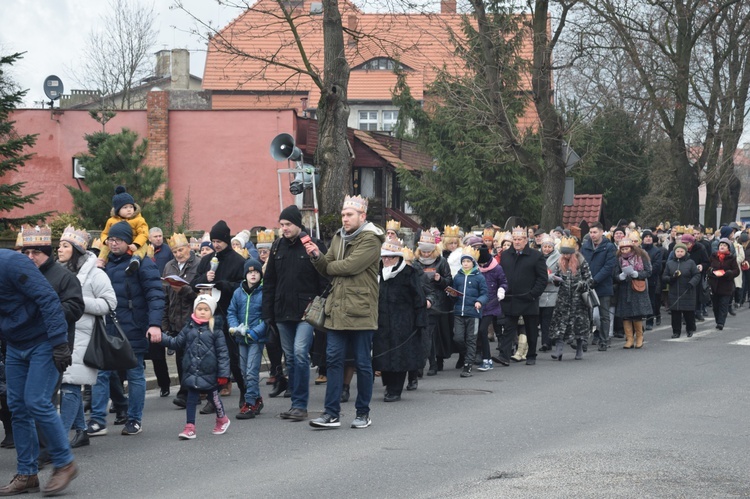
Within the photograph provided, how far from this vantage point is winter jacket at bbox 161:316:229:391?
10.2 metres

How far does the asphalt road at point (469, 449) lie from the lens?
8.14 metres

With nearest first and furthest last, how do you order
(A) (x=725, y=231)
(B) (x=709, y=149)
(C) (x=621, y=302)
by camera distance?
(C) (x=621, y=302) < (A) (x=725, y=231) < (B) (x=709, y=149)

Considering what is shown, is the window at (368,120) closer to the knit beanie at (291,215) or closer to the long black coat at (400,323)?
the long black coat at (400,323)

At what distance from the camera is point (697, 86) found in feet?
148

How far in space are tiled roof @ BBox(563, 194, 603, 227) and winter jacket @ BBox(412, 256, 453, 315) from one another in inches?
999

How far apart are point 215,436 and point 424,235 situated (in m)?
5.52

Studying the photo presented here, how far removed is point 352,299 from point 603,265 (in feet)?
30.9

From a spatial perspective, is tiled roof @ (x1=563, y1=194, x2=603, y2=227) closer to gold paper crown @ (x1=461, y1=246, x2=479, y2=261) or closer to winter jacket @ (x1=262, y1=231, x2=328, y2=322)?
gold paper crown @ (x1=461, y1=246, x2=479, y2=261)

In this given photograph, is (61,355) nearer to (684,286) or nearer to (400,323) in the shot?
(400,323)

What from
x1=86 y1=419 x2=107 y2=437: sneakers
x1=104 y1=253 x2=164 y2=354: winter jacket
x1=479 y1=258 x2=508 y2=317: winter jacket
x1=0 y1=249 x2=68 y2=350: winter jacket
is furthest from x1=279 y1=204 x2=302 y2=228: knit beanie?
x1=479 y1=258 x2=508 y2=317: winter jacket

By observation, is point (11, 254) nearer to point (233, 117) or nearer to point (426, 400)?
point (426, 400)

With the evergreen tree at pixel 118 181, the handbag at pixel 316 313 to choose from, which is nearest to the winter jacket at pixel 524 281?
the handbag at pixel 316 313

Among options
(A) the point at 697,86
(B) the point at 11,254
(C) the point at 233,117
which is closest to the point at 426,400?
(B) the point at 11,254

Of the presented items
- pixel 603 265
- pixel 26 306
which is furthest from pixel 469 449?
pixel 603 265
